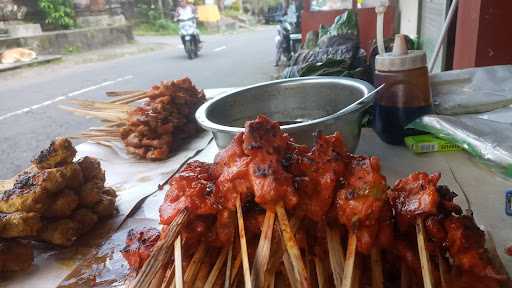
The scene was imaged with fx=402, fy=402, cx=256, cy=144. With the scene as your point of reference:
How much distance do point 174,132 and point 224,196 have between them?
1.81m

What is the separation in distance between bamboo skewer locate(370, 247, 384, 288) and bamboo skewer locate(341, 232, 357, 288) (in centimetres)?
11

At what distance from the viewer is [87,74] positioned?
36.9 feet

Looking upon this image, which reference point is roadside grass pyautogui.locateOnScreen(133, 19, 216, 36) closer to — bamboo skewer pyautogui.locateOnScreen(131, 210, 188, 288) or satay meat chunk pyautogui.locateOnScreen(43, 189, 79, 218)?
satay meat chunk pyautogui.locateOnScreen(43, 189, 79, 218)

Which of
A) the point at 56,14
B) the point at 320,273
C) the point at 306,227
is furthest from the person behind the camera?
the point at 56,14

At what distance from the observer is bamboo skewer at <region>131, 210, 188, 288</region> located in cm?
98

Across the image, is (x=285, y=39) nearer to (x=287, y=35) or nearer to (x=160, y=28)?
(x=287, y=35)

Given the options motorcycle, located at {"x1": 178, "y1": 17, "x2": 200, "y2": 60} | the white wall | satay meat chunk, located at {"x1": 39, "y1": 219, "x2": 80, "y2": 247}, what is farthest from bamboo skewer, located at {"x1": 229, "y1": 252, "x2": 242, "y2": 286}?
motorcycle, located at {"x1": 178, "y1": 17, "x2": 200, "y2": 60}

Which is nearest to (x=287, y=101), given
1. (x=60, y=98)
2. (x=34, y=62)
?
(x=60, y=98)

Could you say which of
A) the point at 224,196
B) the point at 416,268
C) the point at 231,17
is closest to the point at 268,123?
the point at 224,196

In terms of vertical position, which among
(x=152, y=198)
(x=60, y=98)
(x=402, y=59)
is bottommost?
(x=60, y=98)

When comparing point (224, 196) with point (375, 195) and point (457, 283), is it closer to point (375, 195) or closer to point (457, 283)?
point (375, 195)

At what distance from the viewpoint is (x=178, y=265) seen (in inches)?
41.4

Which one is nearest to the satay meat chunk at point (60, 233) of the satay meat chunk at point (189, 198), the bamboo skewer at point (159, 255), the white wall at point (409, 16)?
the satay meat chunk at point (189, 198)

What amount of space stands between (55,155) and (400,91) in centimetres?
175
